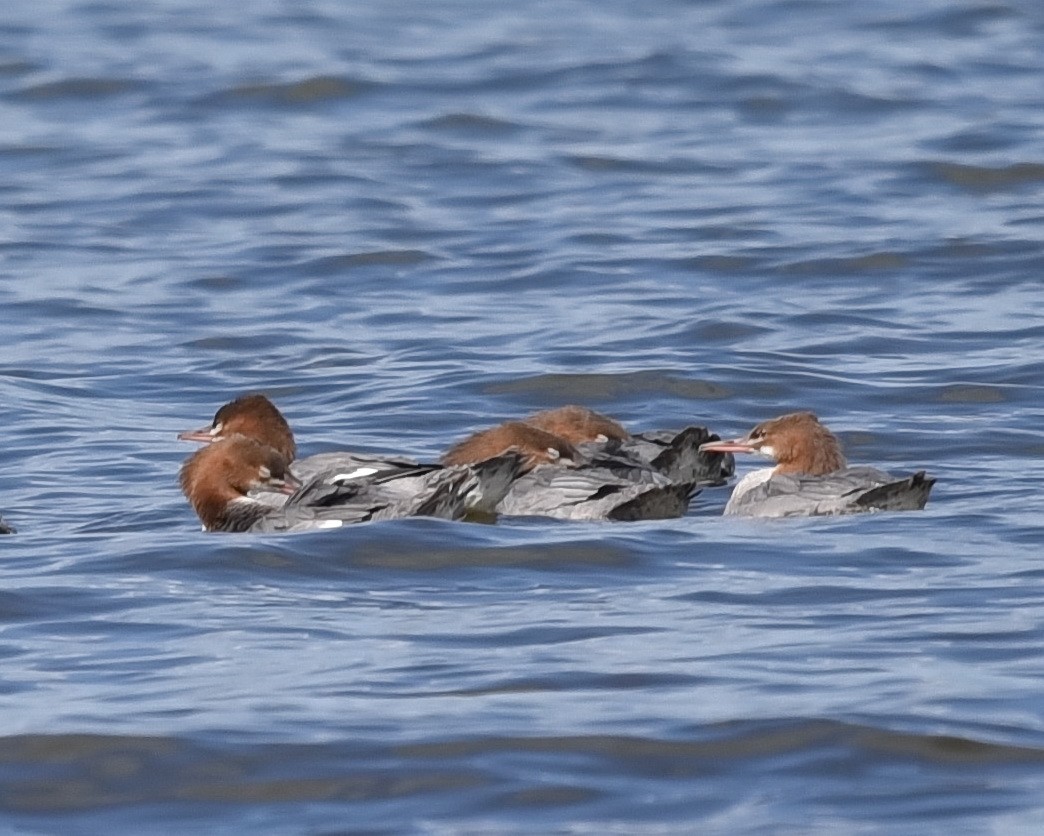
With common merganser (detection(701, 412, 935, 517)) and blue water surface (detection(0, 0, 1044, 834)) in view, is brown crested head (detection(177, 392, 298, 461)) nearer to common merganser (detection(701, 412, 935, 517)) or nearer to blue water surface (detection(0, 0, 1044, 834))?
blue water surface (detection(0, 0, 1044, 834))

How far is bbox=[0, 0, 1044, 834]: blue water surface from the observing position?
21.3 feet

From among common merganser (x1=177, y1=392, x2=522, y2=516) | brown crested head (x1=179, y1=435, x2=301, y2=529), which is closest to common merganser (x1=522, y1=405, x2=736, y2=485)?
common merganser (x1=177, y1=392, x2=522, y2=516)

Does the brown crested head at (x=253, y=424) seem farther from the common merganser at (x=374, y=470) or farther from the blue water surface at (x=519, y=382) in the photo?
the blue water surface at (x=519, y=382)

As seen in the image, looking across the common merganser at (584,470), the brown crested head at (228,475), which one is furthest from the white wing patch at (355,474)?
the common merganser at (584,470)

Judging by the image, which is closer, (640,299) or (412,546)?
(412,546)

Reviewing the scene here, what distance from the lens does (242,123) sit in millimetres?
21891

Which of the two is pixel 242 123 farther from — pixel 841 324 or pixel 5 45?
pixel 841 324

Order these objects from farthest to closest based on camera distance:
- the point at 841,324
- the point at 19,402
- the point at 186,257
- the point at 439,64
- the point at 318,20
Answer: the point at 318,20 → the point at 439,64 → the point at 186,257 → the point at 841,324 → the point at 19,402

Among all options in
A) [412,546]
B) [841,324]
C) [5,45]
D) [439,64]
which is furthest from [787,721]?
[5,45]

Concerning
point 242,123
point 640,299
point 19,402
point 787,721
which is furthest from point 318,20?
point 787,721

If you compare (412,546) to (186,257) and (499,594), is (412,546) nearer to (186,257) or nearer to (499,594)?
(499,594)

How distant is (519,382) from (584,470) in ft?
9.27

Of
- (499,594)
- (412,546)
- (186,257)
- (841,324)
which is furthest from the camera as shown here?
(186,257)

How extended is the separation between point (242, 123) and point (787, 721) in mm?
15994
